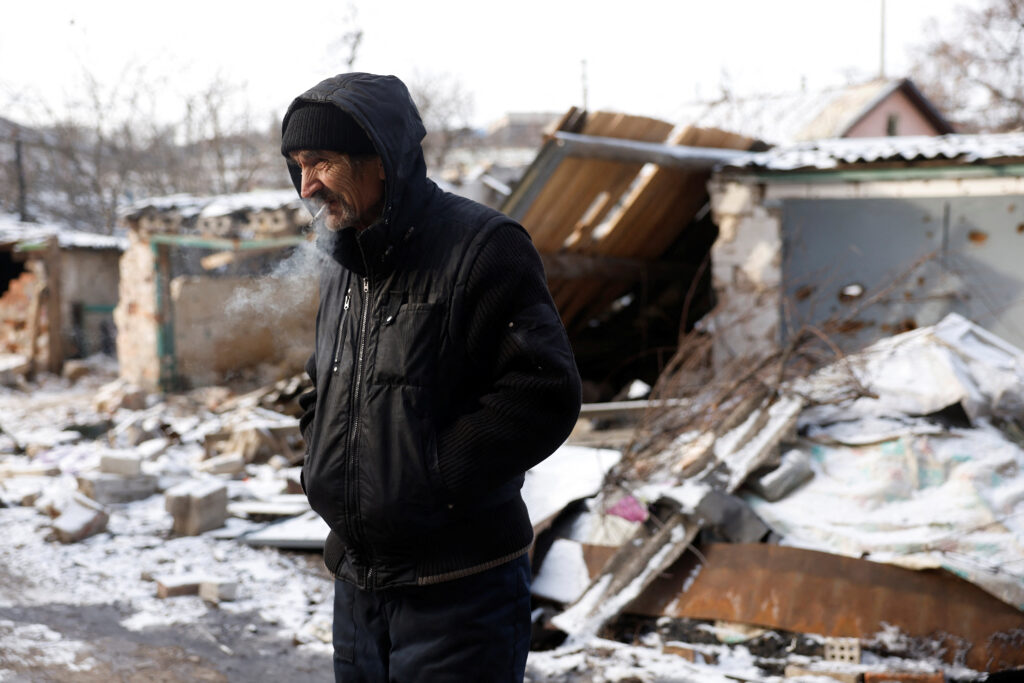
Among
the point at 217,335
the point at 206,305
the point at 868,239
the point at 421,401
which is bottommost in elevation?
the point at 217,335

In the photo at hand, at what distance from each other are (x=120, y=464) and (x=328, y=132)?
524 centimetres

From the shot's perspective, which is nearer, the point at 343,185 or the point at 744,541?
the point at 343,185

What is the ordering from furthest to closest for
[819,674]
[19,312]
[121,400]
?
[19,312], [121,400], [819,674]

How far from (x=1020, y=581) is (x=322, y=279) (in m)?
3.19

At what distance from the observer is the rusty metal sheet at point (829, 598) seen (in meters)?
3.69

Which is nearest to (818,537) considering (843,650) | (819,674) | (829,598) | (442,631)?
(829,598)

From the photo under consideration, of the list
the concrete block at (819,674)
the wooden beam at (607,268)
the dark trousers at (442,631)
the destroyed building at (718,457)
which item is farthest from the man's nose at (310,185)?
Answer: the wooden beam at (607,268)

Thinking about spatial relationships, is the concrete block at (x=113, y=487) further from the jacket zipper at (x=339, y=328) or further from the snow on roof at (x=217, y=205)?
the jacket zipper at (x=339, y=328)

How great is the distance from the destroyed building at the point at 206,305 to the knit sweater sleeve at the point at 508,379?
8600mm

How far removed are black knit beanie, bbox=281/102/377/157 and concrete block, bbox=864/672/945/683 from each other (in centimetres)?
298

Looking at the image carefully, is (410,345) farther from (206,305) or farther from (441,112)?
(441,112)

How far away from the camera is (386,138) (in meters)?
1.79

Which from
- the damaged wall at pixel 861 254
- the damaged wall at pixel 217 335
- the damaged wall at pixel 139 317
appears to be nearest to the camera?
the damaged wall at pixel 861 254

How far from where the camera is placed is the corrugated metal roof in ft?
24.4
